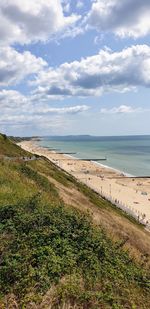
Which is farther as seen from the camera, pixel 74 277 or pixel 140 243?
pixel 140 243

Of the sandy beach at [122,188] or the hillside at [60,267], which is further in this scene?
the sandy beach at [122,188]

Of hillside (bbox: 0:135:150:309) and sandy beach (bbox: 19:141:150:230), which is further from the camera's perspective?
sandy beach (bbox: 19:141:150:230)

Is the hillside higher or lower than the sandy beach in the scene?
higher

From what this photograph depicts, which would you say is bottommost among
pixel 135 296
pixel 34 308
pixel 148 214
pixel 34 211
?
pixel 148 214

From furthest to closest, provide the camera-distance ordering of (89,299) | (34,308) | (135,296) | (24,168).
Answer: (24,168)
(135,296)
(89,299)
(34,308)

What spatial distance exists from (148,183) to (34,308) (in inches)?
3551

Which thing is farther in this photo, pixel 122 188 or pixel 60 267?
pixel 122 188

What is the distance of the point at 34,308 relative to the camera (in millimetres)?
8969

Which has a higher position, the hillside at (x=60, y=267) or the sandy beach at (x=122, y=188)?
the hillside at (x=60, y=267)

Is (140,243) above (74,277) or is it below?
below

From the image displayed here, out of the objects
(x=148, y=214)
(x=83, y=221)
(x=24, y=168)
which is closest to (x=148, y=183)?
(x=148, y=214)

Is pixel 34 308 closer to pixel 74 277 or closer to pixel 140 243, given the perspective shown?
pixel 74 277

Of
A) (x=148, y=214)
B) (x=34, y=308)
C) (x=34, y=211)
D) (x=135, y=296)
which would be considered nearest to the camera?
(x=34, y=308)

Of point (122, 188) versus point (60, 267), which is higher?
point (60, 267)
